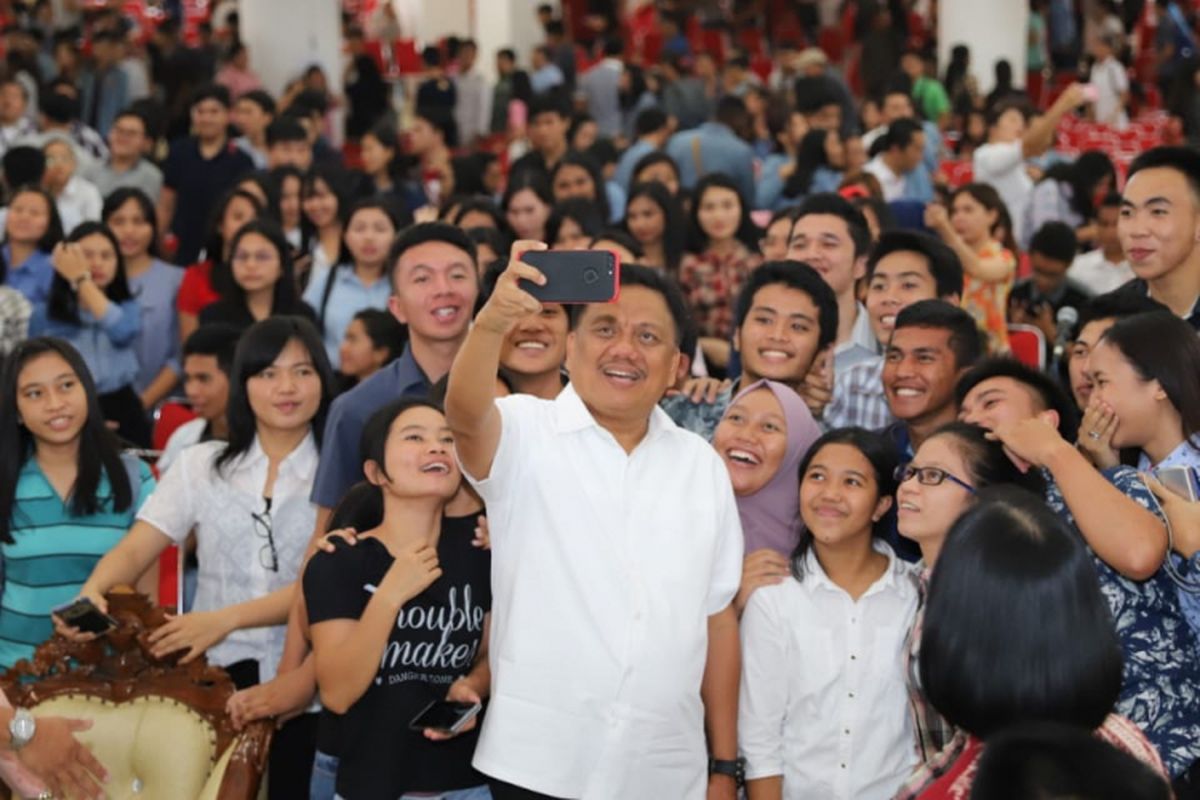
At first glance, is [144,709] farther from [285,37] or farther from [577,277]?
[285,37]

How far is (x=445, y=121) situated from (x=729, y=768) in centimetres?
1128

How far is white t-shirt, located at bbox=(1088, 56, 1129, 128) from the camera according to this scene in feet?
52.0

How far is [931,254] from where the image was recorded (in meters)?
4.84

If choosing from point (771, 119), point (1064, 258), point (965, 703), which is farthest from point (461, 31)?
point (965, 703)

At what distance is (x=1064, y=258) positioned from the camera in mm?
7277

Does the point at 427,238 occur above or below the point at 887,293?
above

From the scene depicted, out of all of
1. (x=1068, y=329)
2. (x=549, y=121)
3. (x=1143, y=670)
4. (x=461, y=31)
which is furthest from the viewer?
(x=461, y=31)

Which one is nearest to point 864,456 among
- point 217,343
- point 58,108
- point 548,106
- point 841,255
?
point 841,255

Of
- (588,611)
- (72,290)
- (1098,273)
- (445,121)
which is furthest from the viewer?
(445,121)

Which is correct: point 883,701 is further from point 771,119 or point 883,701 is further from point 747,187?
point 771,119

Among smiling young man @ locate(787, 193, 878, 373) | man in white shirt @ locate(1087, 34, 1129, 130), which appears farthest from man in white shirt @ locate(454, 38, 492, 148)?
smiling young man @ locate(787, 193, 878, 373)

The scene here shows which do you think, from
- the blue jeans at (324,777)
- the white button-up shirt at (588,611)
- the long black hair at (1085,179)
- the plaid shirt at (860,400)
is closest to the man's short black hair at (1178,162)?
the plaid shirt at (860,400)

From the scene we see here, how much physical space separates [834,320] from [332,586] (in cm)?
146

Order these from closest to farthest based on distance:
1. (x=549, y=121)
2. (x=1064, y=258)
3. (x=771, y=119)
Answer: (x=1064, y=258) → (x=549, y=121) → (x=771, y=119)
